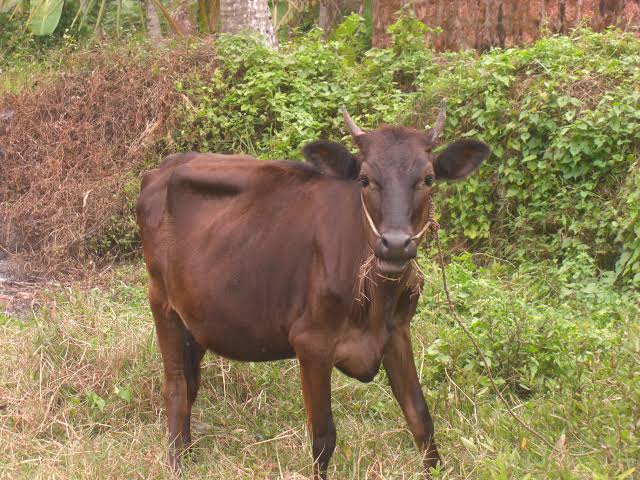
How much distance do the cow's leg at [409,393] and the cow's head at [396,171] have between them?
0.71m

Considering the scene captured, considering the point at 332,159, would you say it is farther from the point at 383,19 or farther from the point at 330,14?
the point at 330,14

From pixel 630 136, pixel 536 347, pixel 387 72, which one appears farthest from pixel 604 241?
pixel 387 72

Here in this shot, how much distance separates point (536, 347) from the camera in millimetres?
6062

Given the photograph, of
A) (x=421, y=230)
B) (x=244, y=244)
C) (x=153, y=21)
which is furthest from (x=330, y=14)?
(x=421, y=230)

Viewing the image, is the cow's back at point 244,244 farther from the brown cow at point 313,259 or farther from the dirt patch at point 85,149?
the dirt patch at point 85,149

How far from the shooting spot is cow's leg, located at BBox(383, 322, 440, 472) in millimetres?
5188

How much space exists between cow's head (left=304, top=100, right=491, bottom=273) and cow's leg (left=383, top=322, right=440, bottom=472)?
714mm

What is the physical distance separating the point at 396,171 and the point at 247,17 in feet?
22.3

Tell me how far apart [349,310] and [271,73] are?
571cm

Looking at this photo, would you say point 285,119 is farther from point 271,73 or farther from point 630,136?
point 630,136

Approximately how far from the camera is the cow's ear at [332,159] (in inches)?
202

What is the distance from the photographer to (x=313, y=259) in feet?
17.0

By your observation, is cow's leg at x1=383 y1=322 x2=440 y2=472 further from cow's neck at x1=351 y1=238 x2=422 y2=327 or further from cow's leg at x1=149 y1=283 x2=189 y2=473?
cow's leg at x1=149 y1=283 x2=189 y2=473

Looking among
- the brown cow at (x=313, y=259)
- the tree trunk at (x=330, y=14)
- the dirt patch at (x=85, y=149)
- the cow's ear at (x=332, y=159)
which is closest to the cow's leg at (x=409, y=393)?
the brown cow at (x=313, y=259)
